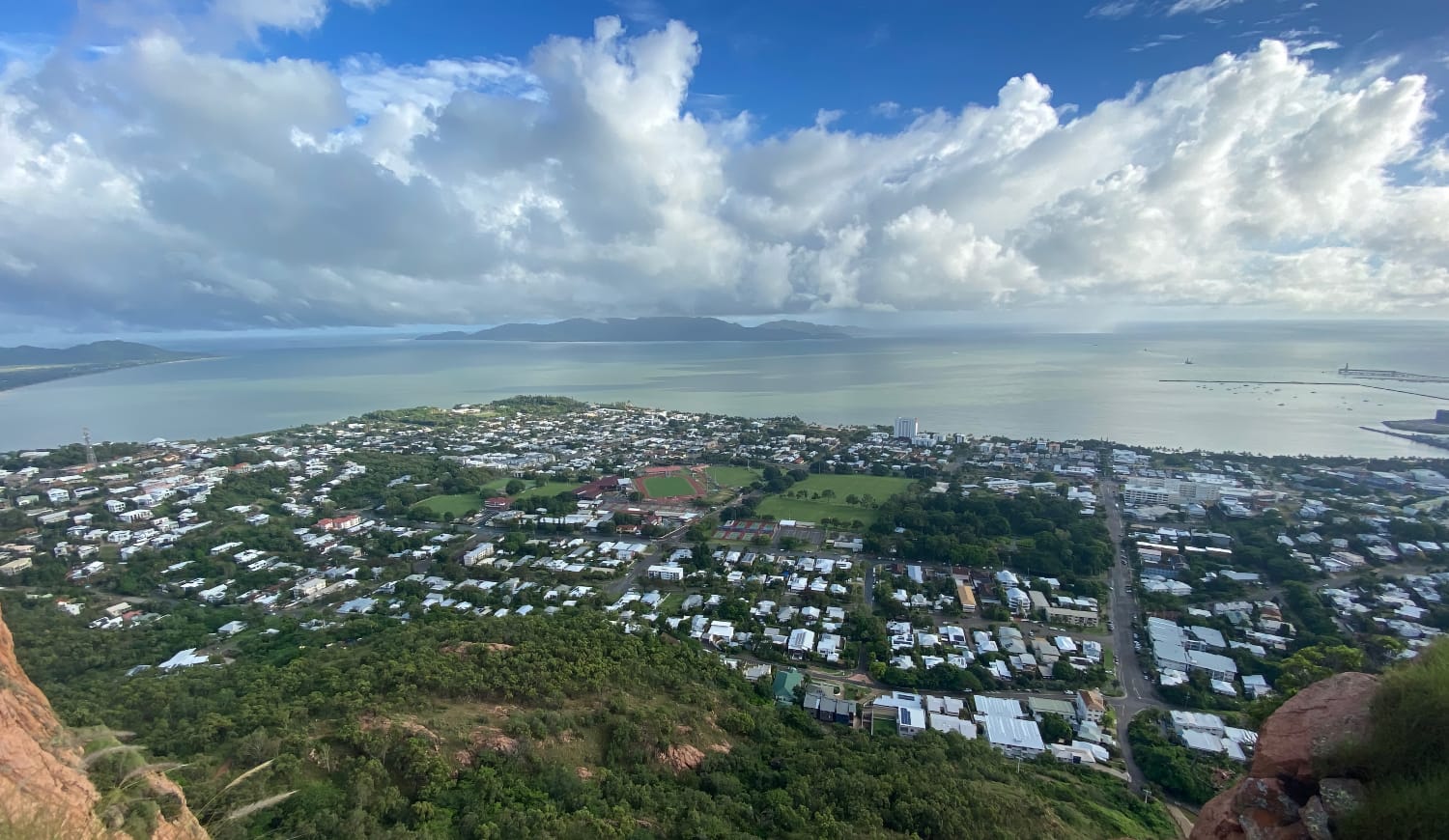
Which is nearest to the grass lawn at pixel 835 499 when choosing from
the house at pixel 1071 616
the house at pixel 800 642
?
the house at pixel 1071 616

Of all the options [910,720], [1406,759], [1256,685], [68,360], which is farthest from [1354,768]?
→ [68,360]

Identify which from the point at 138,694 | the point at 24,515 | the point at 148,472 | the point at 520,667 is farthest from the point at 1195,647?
the point at 148,472

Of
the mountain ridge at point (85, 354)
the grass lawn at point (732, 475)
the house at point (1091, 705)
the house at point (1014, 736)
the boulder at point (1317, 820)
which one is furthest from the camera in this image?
the mountain ridge at point (85, 354)

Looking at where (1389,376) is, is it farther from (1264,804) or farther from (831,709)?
(1264,804)

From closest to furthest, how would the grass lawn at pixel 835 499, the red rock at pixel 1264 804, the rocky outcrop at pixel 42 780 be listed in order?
1. the rocky outcrop at pixel 42 780
2. the red rock at pixel 1264 804
3. the grass lawn at pixel 835 499

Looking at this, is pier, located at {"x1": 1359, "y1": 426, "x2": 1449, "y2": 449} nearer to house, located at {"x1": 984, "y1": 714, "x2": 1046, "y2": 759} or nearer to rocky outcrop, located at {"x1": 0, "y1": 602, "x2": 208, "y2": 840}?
house, located at {"x1": 984, "y1": 714, "x2": 1046, "y2": 759}

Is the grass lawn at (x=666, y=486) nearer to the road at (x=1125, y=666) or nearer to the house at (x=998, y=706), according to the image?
the road at (x=1125, y=666)
